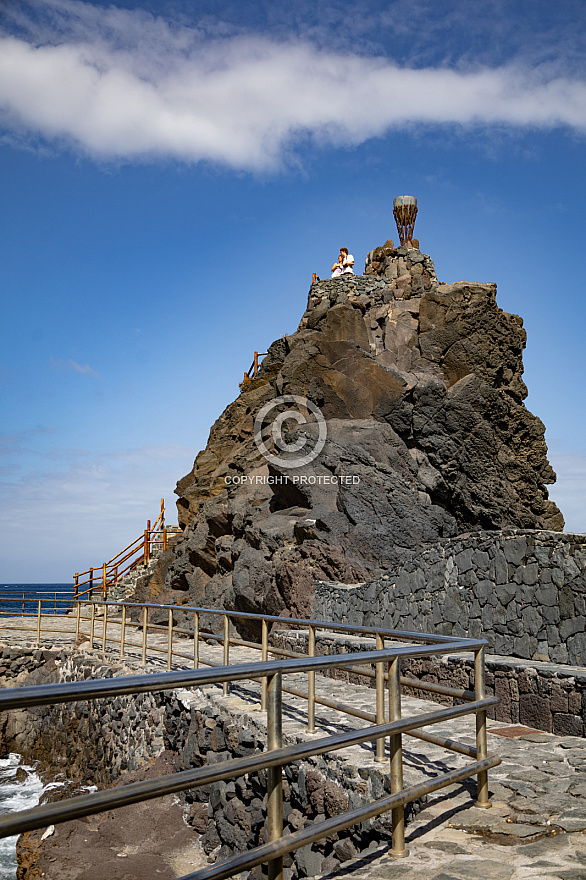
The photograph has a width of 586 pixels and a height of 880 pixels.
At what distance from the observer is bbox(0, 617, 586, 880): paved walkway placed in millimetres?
3150

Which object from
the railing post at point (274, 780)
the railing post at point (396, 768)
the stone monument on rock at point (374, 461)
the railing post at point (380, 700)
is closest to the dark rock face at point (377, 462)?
the stone monument on rock at point (374, 461)

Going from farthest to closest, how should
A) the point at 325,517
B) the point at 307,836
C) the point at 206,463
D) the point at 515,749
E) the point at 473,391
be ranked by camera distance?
the point at 206,463 < the point at 473,391 < the point at 325,517 < the point at 515,749 < the point at 307,836

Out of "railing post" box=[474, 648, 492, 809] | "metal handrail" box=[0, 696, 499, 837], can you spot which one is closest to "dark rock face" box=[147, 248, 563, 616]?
"railing post" box=[474, 648, 492, 809]

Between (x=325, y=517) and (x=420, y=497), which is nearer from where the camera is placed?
(x=325, y=517)

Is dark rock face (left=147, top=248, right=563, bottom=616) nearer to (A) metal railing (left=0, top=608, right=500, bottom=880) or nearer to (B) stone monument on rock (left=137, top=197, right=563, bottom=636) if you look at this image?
(B) stone monument on rock (left=137, top=197, right=563, bottom=636)

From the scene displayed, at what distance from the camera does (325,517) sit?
1384cm

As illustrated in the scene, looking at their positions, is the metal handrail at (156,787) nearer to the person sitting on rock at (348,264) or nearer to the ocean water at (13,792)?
the ocean water at (13,792)

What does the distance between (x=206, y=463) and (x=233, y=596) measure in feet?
33.3

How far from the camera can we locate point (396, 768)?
132 inches

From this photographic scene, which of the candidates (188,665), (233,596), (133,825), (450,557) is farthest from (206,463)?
(133,825)

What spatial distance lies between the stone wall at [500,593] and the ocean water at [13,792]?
5.94 m

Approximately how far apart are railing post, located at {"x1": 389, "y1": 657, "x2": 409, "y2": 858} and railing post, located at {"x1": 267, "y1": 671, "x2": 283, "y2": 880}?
2.59 feet

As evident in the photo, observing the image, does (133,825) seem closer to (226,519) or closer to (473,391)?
(226,519)

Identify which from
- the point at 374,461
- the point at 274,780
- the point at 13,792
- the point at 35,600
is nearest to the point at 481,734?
the point at 274,780
